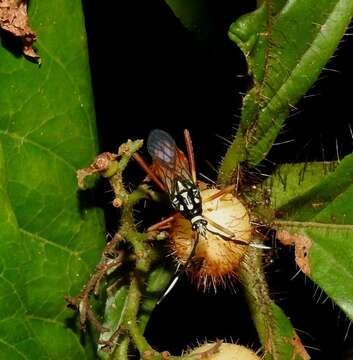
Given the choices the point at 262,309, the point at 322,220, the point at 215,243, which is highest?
the point at 215,243

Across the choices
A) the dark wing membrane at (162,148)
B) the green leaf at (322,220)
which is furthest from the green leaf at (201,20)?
the green leaf at (322,220)

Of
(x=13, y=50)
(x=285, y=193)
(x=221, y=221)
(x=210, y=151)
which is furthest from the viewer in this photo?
(x=210, y=151)

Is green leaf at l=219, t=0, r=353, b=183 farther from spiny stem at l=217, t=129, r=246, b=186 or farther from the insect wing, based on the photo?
the insect wing

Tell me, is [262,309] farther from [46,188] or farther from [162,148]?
[46,188]

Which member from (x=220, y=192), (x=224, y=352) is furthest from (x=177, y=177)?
(x=224, y=352)

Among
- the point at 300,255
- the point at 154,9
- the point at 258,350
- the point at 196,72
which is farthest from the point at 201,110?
the point at 258,350

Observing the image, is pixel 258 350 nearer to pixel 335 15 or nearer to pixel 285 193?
pixel 285 193

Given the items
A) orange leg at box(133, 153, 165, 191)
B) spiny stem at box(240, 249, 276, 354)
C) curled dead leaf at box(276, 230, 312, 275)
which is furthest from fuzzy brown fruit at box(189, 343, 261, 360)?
orange leg at box(133, 153, 165, 191)
